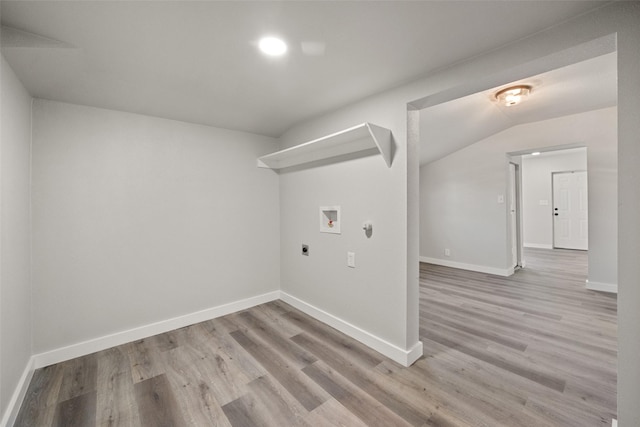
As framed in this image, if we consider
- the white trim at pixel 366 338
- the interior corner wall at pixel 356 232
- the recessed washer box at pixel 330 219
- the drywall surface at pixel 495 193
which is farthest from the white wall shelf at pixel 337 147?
the drywall surface at pixel 495 193

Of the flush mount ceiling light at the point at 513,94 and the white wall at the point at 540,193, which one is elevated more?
the flush mount ceiling light at the point at 513,94

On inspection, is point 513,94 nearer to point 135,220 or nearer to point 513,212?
point 513,212

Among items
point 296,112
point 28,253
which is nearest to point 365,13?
point 296,112

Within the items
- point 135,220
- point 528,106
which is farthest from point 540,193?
point 135,220

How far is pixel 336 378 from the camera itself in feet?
6.09

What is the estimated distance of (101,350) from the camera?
7.44 ft

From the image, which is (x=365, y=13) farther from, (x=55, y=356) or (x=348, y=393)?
(x=55, y=356)

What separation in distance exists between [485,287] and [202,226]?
4.04 meters

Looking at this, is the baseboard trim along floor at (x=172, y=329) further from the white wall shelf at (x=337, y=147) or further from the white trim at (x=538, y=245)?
the white trim at (x=538, y=245)

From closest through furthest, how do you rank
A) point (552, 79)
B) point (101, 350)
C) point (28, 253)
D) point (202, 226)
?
point (28, 253)
point (101, 350)
point (552, 79)
point (202, 226)

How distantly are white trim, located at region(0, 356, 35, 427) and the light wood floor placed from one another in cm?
5

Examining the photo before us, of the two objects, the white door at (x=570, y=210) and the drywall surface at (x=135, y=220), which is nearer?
Answer: the drywall surface at (x=135, y=220)

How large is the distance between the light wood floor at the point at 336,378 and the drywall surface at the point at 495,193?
1.49 m

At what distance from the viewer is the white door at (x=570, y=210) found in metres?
6.68
